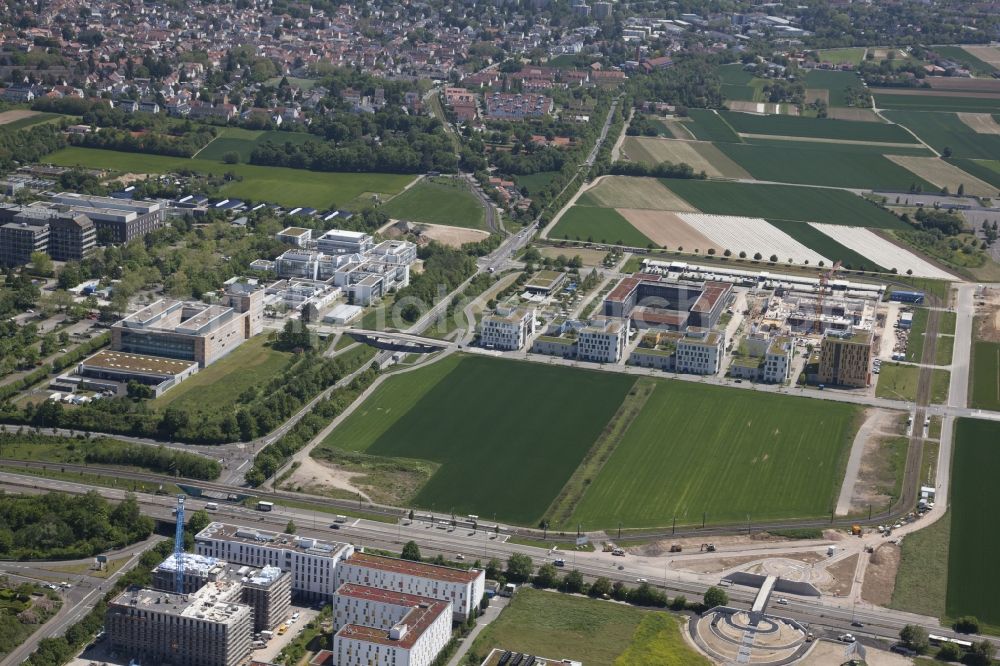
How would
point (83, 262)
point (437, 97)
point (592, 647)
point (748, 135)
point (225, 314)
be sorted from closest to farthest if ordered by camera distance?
point (592, 647) < point (225, 314) < point (83, 262) < point (748, 135) < point (437, 97)

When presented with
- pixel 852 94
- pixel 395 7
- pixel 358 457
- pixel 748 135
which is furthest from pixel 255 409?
pixel 395 7

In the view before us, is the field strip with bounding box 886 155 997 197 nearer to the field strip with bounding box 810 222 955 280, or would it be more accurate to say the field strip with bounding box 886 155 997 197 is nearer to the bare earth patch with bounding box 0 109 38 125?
the field strip with bounding box 810 222 955 280

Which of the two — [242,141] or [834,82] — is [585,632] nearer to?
[242,141]

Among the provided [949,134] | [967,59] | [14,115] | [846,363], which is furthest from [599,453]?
[967,59]

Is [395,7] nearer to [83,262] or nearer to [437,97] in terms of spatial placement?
[437,97]

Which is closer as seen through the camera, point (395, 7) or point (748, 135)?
point (748, 135)

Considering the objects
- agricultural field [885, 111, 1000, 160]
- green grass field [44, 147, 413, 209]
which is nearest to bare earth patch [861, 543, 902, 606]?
green grass field [44, 147, 413, 209]
